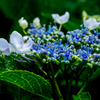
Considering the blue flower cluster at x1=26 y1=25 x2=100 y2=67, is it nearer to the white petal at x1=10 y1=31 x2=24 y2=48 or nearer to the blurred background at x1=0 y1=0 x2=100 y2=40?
the white petal at x1=10 y1=31 x2=24 y2=48

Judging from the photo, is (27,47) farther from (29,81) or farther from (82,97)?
(82,97)

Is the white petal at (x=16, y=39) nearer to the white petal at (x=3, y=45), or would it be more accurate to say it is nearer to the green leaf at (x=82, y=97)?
the white petal at (x=3, y=45)

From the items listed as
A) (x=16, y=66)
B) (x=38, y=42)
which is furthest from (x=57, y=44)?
(x=16, y=66)

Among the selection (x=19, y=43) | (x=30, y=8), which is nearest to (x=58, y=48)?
(x=19, y=43)

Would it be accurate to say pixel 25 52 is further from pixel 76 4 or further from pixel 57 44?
pixel 76 4

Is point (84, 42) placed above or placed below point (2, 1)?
below

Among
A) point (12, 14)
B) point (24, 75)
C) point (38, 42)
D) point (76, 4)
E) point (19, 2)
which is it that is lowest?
point (24, 75)

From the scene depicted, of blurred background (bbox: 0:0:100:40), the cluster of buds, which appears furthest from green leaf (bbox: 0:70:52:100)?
blurred background (bbox: 0:0:100:40)

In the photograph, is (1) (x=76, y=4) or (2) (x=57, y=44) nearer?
(2) (x=57, y=44)
